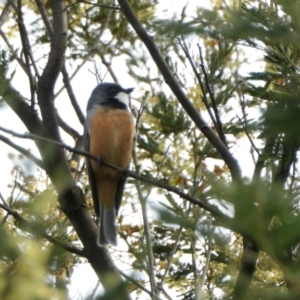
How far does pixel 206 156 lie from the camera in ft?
17.8

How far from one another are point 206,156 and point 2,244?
423cm

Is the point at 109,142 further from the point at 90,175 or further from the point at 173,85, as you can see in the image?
the point at 173,85

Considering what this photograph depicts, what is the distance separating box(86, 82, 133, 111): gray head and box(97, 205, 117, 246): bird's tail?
112 centimetres

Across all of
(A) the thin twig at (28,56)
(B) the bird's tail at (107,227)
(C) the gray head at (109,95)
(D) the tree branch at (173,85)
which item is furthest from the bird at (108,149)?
(D) the tree branch at (173,85)

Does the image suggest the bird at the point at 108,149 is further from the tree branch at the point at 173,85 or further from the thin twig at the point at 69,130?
the tree branch at the point at 173,85

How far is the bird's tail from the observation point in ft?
16.0

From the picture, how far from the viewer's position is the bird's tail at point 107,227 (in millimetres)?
4865

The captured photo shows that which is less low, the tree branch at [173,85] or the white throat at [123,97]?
the white throat at [123,97]

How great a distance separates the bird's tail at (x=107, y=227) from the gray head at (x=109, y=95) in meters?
1.12

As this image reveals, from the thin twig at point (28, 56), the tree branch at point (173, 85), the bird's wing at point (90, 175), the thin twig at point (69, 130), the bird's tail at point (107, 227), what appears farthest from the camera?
the bird's wing at point (90, 175)

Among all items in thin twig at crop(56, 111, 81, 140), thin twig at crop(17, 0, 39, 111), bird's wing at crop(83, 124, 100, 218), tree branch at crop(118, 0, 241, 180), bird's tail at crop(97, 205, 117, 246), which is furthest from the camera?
bird's wing at crop(83, 124, 100, 218)

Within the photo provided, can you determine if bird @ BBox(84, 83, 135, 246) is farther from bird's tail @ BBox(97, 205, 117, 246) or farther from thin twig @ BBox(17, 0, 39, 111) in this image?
thin twig @ BBox(17, 0, 39, 111)

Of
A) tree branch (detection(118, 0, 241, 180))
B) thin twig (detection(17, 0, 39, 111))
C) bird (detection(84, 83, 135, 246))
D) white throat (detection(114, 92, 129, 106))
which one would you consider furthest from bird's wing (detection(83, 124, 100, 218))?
tree branch (detection(118, 0, 241, 180))

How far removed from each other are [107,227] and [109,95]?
1.80m
